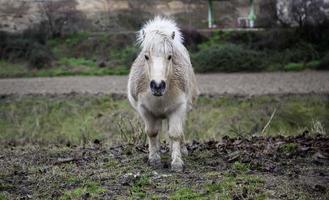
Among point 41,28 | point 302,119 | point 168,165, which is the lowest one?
point 302,119

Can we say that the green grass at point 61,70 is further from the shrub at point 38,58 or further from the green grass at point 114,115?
the green grass at point 114,115

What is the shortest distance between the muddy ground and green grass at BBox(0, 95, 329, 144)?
9.16 metres

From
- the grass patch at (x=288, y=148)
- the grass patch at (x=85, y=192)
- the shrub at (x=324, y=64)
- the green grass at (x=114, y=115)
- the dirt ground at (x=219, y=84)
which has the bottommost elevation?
the green grass at (x=114, y=115)

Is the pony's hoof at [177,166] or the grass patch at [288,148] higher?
the pony's hoof at [177,166]

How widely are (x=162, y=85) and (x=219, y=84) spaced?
21768 millimetres

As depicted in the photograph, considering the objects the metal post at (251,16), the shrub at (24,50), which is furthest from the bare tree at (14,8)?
the metal post at (251,16)

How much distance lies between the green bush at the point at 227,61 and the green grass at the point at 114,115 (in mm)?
10142

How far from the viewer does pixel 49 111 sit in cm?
2389

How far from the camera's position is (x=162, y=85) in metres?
7.32

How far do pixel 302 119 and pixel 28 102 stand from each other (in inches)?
494

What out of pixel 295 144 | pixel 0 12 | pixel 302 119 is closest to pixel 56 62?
pixel 0 12

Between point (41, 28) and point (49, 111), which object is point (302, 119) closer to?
point (49, 111)

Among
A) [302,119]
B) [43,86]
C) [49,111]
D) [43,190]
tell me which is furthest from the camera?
[43,86]

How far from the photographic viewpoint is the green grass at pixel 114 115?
64.8 feet
